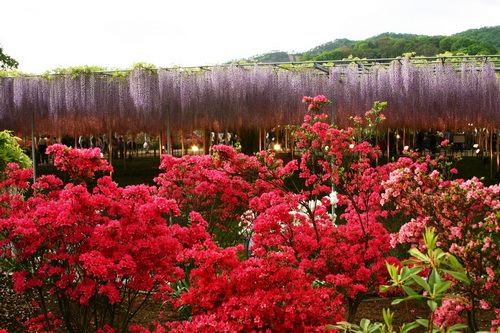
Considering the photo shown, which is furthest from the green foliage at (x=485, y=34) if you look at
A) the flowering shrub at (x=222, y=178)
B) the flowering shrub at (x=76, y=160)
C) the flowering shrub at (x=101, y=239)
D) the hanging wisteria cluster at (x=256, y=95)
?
the flowering shrub at (x=101, y=239)

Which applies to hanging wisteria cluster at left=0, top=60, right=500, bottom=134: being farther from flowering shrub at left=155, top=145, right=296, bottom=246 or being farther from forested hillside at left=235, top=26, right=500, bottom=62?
forested hillside at left=235, top=26, right=500, bottom=62

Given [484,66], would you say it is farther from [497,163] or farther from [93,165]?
[93,165]

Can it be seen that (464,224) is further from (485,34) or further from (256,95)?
(485,34)

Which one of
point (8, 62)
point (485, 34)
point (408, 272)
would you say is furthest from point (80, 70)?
point (485, 34)

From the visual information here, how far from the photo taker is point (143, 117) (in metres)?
8.01

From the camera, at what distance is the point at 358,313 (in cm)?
375

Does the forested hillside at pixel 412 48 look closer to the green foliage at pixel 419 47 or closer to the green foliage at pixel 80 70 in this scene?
the green foliage at pixel 419 47

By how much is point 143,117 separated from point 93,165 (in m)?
5.13

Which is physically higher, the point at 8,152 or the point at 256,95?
the point at 256,95

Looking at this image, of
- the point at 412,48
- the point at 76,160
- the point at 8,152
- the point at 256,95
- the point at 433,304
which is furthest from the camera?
the point at 412,48

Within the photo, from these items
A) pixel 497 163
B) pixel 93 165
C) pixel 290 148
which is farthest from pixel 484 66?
pixel 93 165

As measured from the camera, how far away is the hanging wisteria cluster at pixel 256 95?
7215 millimetres

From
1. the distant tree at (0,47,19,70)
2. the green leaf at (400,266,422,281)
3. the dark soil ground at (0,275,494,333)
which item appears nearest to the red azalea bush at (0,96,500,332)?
the dark soil ground at (0,275,494,333)

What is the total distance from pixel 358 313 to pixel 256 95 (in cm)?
450
